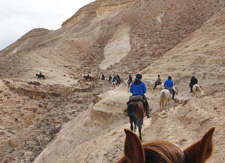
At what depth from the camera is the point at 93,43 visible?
41969 millimetres

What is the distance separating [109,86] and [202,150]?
23.2 m

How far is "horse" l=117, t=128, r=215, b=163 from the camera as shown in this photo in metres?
1.28

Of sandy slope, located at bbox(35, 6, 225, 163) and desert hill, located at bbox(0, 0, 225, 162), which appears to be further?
desert hill, located at bbox(0, 0, 225, 162)

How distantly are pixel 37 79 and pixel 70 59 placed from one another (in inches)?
532

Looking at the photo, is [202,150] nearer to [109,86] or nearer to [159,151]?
[159,151]

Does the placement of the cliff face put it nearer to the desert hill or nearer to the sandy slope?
the desert hill

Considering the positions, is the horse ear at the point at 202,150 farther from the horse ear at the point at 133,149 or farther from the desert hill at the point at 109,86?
the desert hill at the point at 109,86

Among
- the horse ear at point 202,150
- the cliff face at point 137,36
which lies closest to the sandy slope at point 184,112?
the horse ear at point 202,150

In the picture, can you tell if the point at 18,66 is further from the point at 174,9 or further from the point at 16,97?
the point at 174,9

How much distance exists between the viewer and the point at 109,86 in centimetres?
2447

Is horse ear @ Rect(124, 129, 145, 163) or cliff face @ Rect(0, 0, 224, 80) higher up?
cliff face @ Rect(0, 0, 224, 80)

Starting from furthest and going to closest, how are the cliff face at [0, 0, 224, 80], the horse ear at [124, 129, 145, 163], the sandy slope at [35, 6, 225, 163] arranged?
the cliff face at [0, 0, 224, 80] → the sandy slope at [35, 6, 225, 163] → the horse ear at [124, 129, 145, 163]

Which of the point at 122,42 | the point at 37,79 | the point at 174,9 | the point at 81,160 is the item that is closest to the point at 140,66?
the point at 122,42

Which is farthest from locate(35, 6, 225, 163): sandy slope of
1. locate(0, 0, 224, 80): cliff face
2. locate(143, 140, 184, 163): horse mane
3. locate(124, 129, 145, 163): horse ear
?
locate(0, 0, 224, 80): cliff face
